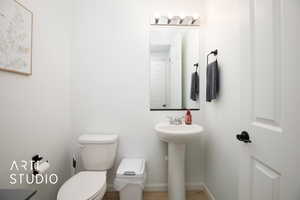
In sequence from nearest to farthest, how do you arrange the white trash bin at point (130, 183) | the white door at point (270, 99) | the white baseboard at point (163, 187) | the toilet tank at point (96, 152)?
the white door at point (270, 99)
the white trash bin at point (130, 183)
the toilet tank at point (96, 152)
the white baseboard at point (163, 187)

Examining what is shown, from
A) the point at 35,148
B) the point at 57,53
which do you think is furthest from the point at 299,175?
the point at 57,53

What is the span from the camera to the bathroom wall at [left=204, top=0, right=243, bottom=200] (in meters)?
1.23

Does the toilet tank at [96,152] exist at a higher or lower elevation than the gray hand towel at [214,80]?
lower

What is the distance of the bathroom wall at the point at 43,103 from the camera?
1048 millimetres

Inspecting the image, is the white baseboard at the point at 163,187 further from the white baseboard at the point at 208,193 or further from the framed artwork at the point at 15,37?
the framed artwork at the point at 15,37

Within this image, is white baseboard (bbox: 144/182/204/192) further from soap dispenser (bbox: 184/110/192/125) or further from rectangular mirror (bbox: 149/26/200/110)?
rectangular mirror (bbox: 149/26/200/110)

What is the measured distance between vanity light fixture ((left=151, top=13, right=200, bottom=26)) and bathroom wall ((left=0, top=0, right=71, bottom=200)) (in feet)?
3.45

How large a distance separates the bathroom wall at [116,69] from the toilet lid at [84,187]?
1.72ft

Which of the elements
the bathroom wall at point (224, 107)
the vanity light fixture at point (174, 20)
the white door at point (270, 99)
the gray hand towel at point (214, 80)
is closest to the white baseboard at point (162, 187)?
the bathroom wall at point (224, 107)

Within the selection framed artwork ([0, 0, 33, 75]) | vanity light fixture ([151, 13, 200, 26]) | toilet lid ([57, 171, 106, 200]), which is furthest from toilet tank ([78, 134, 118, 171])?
vanity light fixture ([151, 13, 200, 26])

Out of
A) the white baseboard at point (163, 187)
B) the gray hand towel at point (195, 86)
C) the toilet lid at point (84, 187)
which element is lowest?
the white baseboard at point (163, 187)

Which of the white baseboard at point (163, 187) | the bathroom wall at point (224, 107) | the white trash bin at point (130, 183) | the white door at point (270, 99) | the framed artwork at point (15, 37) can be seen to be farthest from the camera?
the white baseboard at point (163, 187)

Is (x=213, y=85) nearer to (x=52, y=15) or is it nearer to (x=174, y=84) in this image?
(x=174, y=84)

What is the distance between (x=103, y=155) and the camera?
1.65m
